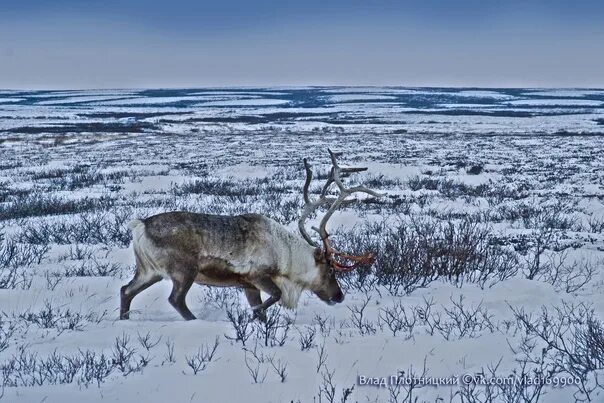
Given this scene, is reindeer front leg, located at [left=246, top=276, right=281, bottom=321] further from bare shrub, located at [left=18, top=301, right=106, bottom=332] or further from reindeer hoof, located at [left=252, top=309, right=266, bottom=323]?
bare shrub, located at [left=18, top=301, right=106, bottom=332]

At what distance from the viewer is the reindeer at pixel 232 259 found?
516 centimetres

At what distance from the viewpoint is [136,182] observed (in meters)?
18.0

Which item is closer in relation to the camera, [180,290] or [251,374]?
[251,374]

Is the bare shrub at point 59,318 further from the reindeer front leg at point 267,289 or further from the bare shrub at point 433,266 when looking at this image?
the bare shrub at point 433,266

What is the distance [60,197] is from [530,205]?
36.3 ft

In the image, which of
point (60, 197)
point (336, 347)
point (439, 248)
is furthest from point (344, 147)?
point (336, 347)

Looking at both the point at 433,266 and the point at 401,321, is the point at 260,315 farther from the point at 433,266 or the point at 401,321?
the point at 433,266

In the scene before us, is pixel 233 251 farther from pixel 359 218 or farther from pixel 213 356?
pixel 359 218

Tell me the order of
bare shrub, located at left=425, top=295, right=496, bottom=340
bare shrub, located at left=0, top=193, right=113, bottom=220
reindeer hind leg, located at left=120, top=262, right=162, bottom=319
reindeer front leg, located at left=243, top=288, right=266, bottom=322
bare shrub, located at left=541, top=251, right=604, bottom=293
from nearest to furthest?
bare shrub, located at left=425, top=295, right=496, bottom=340
reindeer hind leg, located at left=120, top=262, right=162, bottom=319
reindeer front leg, located at left=243, top=288, right=266, bottom=322
bare shrub, located at left=541, top=251, right=604, bottom=293
bare shrub, located at left=0, top=193, right=113, bottom=220

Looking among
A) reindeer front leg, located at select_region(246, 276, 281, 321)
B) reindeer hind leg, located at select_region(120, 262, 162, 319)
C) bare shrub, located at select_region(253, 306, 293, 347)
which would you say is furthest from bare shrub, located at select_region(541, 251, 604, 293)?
reindeer hind leg, located at select_region(120, 262, 162, 319)

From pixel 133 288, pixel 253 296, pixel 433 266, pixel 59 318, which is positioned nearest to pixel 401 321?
pixel 253 296

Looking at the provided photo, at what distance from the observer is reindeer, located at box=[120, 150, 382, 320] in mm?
5160

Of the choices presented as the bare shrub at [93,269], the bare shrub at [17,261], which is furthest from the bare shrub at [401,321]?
the bare shrub at [17,261]

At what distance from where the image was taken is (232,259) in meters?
5.30
